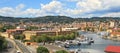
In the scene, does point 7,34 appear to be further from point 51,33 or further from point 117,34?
point 117,34

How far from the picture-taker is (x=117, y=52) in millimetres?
39094

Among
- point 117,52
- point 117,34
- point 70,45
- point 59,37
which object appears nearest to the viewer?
point 117,52

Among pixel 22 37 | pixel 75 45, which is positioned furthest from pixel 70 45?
pixel 22 37

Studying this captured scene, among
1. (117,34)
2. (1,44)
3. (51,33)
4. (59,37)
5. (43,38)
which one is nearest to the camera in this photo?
(1,44)

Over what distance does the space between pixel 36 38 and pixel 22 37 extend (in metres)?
11.7

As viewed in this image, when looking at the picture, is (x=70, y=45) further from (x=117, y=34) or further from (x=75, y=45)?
(x=117, y=34)

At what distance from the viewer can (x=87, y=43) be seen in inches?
3720

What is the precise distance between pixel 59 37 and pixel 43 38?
8.70 m

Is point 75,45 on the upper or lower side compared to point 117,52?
lower

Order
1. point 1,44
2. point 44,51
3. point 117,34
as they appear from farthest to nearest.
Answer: point 117,34
point 1,44
point 44,51

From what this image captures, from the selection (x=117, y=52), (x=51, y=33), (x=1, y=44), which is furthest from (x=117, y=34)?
(x=117, y=52)

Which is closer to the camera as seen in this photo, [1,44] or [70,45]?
[1,44]

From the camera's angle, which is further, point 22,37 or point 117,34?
point 117,34

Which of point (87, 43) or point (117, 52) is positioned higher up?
point (117, 52)
